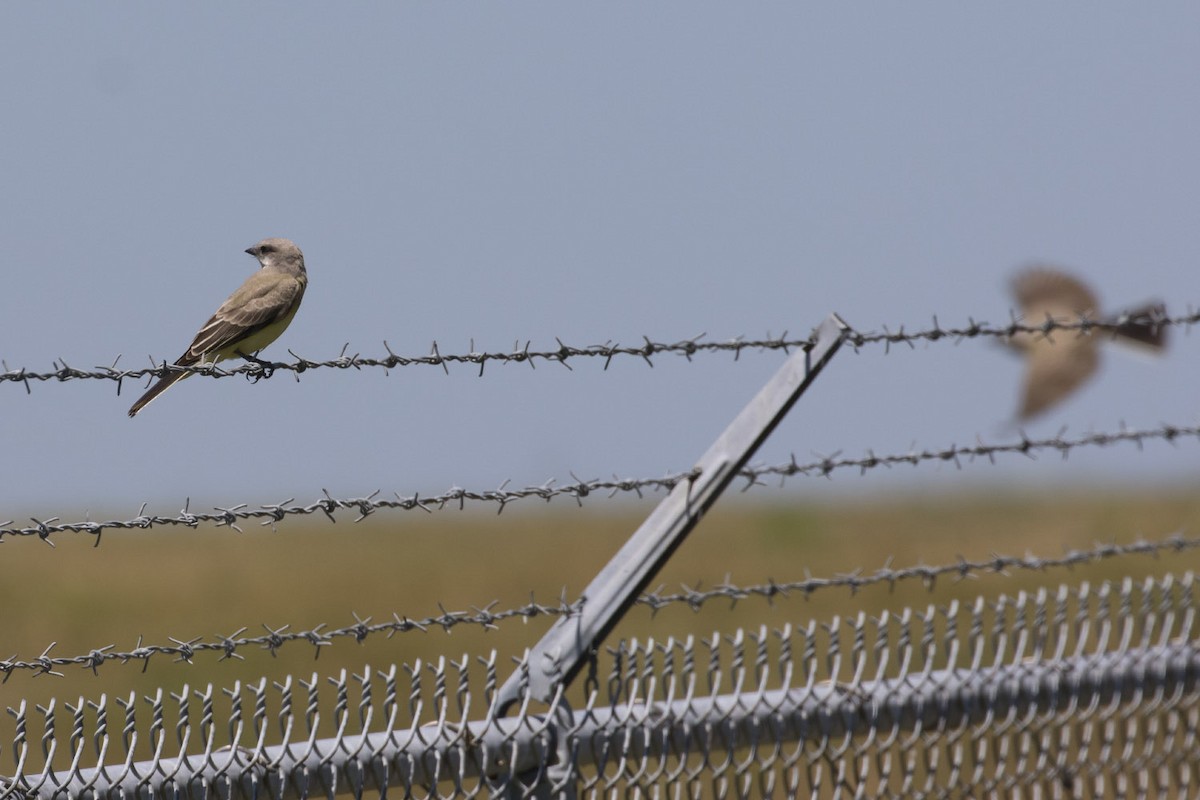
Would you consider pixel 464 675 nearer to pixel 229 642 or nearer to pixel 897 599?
pixel 229 642

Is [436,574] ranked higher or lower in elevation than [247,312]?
higher

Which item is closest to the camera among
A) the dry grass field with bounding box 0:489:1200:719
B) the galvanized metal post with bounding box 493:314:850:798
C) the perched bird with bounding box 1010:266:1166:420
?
the galvanized metal post with bounding box 493:314:850:798

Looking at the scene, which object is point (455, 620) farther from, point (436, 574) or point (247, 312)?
point (436, 574)

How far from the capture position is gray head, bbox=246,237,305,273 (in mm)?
6412

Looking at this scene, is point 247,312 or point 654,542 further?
point 247,312

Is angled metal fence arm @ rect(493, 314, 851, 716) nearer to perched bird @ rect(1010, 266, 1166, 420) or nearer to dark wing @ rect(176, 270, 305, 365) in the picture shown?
perched bird @ rect(1010, 266, 1166, 420)

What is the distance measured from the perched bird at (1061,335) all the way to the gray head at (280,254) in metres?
3.09

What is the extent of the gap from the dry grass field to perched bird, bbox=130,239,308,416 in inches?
231

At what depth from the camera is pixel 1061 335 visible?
4.74 metres

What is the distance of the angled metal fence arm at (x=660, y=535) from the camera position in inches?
125

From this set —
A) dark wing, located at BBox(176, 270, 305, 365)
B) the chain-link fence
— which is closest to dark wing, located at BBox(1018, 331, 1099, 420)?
the chain-link fence

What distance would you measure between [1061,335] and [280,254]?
341 cm

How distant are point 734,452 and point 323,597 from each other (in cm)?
1647

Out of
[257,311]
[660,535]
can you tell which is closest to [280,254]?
[257,311]
